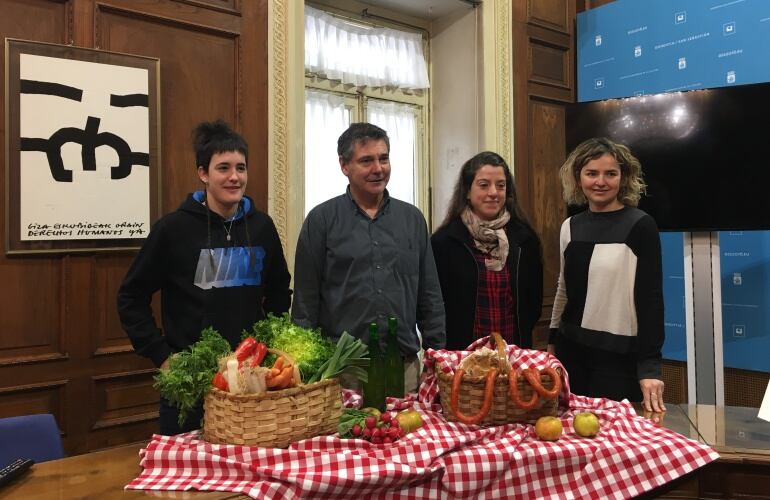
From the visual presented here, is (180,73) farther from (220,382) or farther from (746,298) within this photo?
(746,298)

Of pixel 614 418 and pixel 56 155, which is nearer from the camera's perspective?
pixel 614 418

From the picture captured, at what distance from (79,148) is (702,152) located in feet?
9.86

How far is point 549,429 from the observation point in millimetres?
1439

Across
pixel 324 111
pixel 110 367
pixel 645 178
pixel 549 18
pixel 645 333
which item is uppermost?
pixel 549 18

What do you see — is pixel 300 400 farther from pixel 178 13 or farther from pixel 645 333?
pixel 178 13

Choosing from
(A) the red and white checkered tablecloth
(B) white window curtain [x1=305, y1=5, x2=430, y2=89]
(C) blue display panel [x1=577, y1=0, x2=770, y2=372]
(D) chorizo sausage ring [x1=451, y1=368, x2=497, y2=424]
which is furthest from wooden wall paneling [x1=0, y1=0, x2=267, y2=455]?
(C) blue display panel [x1=577, y1=0, x2=770, y2=372]

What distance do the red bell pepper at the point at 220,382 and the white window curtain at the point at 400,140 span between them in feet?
10.1

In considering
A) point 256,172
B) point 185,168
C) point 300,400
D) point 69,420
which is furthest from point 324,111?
point 300,400

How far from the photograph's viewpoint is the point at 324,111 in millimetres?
4000

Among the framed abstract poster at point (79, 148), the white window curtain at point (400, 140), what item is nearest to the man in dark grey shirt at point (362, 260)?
the framed abstract poster at point (79, 148)

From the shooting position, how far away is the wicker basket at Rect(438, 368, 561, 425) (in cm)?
149

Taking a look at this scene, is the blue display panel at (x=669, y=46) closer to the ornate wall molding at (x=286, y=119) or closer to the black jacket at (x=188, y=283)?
the ornate wall molding at (x=286, y=119)

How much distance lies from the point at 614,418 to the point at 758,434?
1.20 ft

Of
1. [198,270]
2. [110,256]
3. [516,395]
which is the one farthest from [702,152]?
[110,256]
